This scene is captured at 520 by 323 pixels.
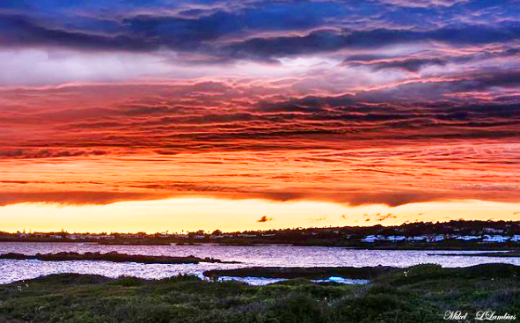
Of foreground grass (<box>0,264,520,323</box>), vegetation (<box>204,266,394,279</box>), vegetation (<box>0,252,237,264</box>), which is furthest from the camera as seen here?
vegetation (<box>0,252,237,264</box>)

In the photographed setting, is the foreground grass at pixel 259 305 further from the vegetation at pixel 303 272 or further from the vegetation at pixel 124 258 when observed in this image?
the vegetation at pixel 124 258

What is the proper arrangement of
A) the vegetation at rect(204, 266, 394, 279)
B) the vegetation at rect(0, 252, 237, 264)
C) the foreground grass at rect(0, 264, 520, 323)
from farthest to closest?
the vegetation at rect(0, 252, 237, 264), the vegetation at rect(204, 266, 394, 279), the foreground grass at rect(0, 264, 520, 323)

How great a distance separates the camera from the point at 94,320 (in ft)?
84.4

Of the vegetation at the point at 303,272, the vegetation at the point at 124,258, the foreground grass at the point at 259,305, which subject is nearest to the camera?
the foreground grass at the point at 259,305

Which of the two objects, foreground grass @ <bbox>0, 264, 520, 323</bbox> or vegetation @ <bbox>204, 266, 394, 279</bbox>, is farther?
vegetation @ <bbox>204, 266, 394, 279</bbox>

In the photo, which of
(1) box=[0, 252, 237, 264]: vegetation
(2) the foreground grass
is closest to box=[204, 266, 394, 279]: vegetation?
(1) box=[0, 252, 237, 264]: vegetation

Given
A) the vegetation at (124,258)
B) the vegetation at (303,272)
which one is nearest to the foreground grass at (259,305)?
the vegetation at (303,272)

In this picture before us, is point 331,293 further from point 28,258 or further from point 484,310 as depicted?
point 28,258

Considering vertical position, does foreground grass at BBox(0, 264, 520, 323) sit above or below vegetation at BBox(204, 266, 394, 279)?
above

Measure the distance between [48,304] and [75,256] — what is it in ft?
307

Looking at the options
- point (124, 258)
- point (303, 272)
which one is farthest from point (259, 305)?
point (124, 258)

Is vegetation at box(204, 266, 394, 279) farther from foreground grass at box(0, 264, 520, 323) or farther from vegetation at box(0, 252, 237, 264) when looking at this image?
foreground grass at box(0, 264, 520, 323)

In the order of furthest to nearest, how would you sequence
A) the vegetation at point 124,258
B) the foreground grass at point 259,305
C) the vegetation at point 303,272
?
the vegetation at point 124,258 → the vegetation at point 303,272 → the foreground grass at point 259,305

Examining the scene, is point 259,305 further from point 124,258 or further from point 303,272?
point 124,258
